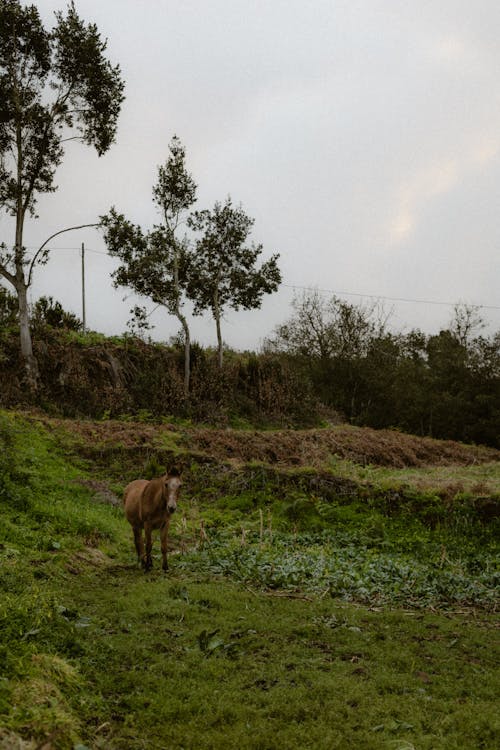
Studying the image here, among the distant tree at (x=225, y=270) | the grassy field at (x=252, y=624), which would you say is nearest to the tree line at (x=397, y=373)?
the distant tree at (x=225, y=270)

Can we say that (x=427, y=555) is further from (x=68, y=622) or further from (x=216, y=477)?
(x=68, y=622)

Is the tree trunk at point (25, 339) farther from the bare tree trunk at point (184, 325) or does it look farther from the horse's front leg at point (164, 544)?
the horse's front leg at point (164, 544)

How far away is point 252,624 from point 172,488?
9.99ft

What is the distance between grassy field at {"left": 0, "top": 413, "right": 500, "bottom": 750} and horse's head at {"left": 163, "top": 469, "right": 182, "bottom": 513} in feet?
4.31

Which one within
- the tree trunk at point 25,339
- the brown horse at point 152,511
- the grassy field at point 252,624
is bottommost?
the grassy field at point 252,624

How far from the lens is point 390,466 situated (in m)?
27.8

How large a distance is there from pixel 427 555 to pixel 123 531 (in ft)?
24.8

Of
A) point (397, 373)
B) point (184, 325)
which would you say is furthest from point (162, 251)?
point (397, 373)

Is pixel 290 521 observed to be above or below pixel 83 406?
below

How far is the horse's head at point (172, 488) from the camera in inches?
392

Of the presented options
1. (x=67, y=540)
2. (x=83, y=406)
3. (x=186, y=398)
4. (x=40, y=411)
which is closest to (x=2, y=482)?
(x=67, y=540)

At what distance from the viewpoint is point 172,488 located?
10133mm

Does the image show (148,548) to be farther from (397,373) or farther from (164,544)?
(397,373)

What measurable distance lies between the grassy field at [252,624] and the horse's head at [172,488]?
1.31 metres
